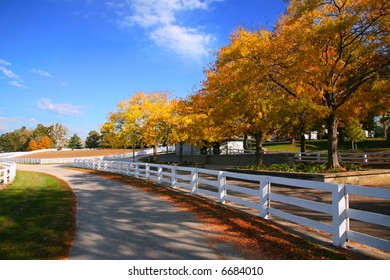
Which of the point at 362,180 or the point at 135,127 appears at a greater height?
the point at 135,127

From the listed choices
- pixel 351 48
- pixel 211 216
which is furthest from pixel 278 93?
pixel 211 216

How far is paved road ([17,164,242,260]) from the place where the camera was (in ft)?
17.4

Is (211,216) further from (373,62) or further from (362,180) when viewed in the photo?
(373,62)

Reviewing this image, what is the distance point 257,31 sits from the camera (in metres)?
17.1

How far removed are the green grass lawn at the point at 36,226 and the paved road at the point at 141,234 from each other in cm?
28

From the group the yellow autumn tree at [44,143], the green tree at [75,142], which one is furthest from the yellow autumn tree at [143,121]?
the green tree at [75,142]

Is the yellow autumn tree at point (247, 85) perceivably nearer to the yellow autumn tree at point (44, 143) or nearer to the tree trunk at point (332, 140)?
Result: the tree trunk at point (332, 140)

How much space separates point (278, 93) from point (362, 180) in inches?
209

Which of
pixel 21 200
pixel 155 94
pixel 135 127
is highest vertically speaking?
pixel 155 94

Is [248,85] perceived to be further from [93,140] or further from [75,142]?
[75,142]

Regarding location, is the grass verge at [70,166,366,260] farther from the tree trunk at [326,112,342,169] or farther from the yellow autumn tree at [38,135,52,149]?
the yellow autumn tree at [38,135,52,149]

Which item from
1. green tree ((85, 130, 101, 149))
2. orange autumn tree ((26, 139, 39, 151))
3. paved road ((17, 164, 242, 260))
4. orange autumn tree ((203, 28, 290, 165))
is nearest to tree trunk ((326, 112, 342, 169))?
orange autumn tree ((203, 28, 290, 165))

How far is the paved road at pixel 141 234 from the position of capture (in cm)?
531

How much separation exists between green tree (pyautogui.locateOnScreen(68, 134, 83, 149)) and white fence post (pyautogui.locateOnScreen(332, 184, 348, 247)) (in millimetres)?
134955
